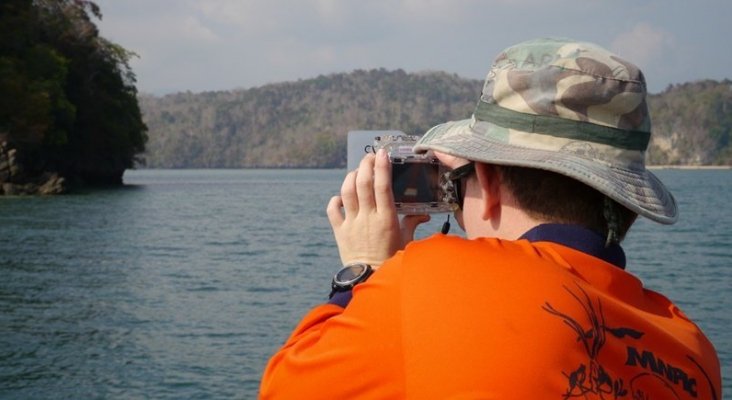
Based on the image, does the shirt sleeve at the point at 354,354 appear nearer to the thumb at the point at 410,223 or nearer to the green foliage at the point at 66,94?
the thumb at the point at 410,223

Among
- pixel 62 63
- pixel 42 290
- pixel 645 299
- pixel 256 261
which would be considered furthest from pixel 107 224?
pixel 645 299

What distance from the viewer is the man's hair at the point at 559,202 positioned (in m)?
2.02

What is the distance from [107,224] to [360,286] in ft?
119

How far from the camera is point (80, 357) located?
43.3 feet

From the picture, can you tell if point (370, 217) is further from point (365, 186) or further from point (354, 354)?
point (354, 354)

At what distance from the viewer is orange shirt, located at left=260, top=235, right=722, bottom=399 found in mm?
1671

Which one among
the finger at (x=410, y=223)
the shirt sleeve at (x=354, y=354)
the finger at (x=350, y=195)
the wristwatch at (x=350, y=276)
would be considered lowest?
the shirt sleeve at (x=354, y=354)

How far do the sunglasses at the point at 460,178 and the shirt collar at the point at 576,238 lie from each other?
0.20 meters

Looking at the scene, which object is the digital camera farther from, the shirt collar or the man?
the shirt collar

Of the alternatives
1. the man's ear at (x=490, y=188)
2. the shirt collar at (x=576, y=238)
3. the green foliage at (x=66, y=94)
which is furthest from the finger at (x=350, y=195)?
the green foliage at (x=66, y=94)

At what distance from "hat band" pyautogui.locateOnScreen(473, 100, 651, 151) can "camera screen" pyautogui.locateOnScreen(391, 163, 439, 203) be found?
0.30 metres

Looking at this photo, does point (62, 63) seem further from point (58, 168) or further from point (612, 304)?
point (612, 304)

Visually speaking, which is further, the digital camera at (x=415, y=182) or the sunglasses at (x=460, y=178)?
the digital camera at (x=415, y=182)

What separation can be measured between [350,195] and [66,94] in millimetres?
70275
